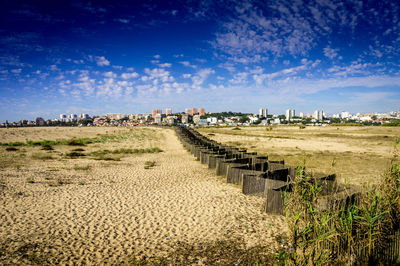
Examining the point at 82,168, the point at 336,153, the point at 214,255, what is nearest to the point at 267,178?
the point at 214,255

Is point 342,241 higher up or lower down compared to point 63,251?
higher up

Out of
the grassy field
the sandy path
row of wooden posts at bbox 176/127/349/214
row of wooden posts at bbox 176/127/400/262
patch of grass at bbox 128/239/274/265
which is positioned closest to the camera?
row of wooden posts at bbox 176/127/400/262

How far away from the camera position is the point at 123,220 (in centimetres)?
741

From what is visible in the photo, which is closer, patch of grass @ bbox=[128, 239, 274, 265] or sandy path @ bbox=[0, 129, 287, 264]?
patch of grass @ bbox=[128, 239, 274, 265]

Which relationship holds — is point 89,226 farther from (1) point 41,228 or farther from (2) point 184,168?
(2) point 184,168

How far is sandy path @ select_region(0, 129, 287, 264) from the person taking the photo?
5.70 meters

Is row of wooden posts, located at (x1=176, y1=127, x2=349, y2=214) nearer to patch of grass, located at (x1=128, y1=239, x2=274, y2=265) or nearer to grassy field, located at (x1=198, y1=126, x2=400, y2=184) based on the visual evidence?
grassy field, located at (x1=198, y1=126, x2=400, y2=184)

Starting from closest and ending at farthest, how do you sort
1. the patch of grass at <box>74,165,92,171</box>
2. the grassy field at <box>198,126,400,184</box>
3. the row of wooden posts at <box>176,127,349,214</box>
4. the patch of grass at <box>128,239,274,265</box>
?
the patch of grass at <box>128,239,274,265</box> → the row of wooden posts at <box>176,127,349,214</box> → the grassy field at <box>198,126,400,184</box> → the patch of grass at <box>74,165,92,171</box>

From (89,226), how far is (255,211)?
5810 millimetres

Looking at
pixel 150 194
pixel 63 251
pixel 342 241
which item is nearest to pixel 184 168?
pixel 150 194

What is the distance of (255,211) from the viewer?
8039 mm

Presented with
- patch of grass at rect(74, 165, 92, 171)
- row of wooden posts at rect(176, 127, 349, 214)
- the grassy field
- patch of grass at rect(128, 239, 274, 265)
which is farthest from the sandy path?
patch of grass at rect(74, 165, 92, 171)

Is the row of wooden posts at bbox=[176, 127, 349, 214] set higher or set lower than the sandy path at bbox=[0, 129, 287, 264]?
higher

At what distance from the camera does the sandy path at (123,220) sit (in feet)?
18.7
